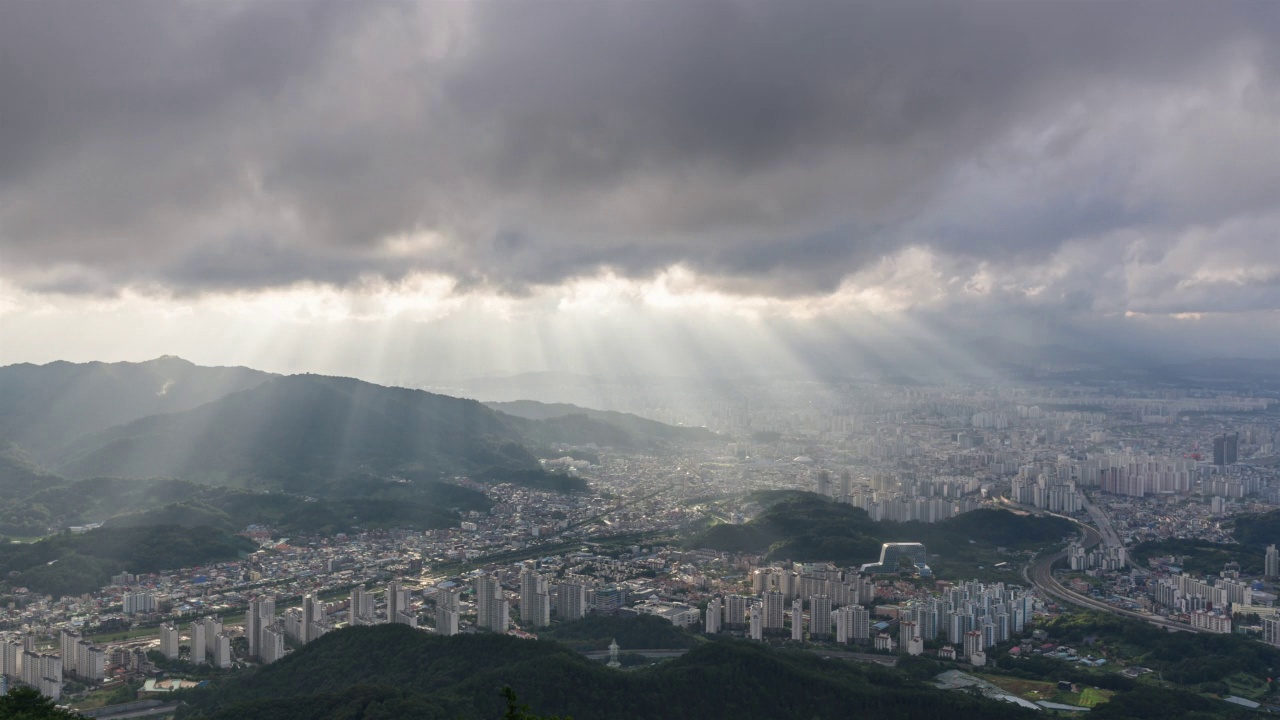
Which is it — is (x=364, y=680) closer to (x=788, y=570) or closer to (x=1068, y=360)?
(x=788, y=570)

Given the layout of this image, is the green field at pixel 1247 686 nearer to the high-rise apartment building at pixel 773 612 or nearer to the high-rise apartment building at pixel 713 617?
the high-rise apartment building at pixel 773 612

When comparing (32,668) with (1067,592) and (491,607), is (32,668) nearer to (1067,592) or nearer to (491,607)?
(491,607)

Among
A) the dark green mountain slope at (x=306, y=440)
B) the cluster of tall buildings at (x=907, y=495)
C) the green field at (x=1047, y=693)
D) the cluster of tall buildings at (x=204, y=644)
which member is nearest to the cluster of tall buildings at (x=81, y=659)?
the cluster of tall buildings at (x=204, y=644)

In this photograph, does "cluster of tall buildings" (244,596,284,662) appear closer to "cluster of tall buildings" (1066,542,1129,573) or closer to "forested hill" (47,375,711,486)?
"forested hill" (47,375,711,486)

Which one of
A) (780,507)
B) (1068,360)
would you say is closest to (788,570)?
(780,507)

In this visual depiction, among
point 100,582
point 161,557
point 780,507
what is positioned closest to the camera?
point 100,582

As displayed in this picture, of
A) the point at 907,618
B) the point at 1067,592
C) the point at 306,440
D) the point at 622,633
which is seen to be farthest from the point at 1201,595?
the point at 306,440
